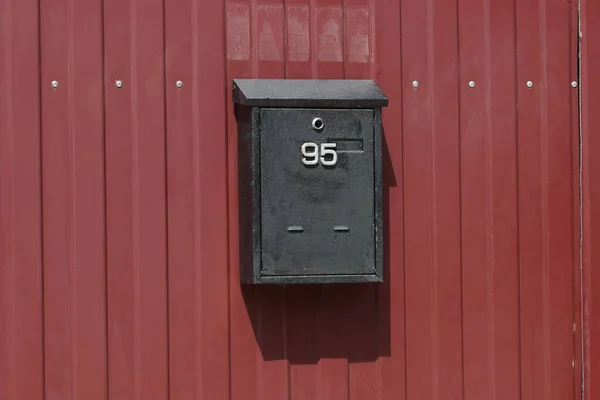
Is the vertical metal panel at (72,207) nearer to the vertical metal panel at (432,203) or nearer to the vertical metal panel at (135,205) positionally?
the vertical metal panel at (135,205)

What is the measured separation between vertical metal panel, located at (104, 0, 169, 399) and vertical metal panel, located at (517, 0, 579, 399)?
4.52 feet

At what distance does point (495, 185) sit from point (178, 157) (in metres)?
1.21

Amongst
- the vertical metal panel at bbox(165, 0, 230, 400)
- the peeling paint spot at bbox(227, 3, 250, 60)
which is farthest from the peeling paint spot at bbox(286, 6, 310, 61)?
the vertical metal panel at bbox(165, 0, 230, 400)

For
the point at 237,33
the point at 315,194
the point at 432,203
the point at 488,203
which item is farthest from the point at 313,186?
the point at 488,203

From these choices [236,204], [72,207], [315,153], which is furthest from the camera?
[236,204]

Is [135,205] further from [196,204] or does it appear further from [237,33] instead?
[237,33]

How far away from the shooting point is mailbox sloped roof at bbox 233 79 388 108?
3.32 m

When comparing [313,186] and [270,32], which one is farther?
[270,32]

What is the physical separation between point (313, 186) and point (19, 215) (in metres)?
1.05

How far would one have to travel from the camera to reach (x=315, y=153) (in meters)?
3.33

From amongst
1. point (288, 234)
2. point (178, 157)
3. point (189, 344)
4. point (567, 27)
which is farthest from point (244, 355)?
point (567, 27)

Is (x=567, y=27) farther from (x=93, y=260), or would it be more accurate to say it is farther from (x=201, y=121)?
(x=93, y=260)

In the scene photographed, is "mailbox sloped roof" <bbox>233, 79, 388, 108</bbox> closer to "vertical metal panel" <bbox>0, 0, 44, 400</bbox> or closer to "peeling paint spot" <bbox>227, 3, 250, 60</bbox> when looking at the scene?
"peeling paint spot" <bbox>227, 3, 250, 60</bbox>

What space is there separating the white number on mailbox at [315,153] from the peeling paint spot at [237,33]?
0.48 m
